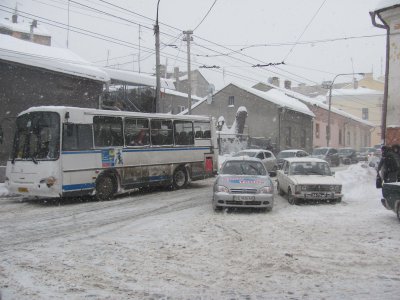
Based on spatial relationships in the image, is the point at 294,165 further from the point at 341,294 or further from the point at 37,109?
the point at 341,294

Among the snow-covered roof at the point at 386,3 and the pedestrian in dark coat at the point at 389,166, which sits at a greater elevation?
the snow-covered roof at the point at 386,3

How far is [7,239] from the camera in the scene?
829 centimetres

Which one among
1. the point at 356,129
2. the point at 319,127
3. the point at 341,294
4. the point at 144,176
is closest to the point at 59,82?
the point at 144,176

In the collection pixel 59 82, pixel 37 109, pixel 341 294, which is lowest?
pixel 341 294

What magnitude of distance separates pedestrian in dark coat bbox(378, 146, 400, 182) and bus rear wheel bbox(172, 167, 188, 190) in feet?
25.4

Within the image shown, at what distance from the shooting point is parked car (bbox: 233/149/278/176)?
23.1m

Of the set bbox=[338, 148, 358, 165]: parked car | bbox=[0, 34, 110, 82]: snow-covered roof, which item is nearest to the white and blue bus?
bbox=[0, 34, 110, 82]: snow-covered roof

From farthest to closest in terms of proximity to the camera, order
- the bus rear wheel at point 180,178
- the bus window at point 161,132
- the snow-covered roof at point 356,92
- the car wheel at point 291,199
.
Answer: the snow-covered roof at point 356,92, the bus rear wheel at point 180,178, the bus window at point 161,132, the car wheel at point 291,199

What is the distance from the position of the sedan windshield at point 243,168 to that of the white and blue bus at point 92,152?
4.05 m

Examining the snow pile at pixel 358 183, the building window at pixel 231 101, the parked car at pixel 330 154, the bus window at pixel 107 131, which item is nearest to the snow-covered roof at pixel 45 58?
the bus window at pixel 107 131

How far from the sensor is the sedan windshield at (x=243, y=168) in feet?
41.7

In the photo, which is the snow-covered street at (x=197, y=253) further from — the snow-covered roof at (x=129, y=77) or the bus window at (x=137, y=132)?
the snow-covered roof at (x=129, y=77)

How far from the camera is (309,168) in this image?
1431cm

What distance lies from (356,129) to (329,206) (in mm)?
57973
